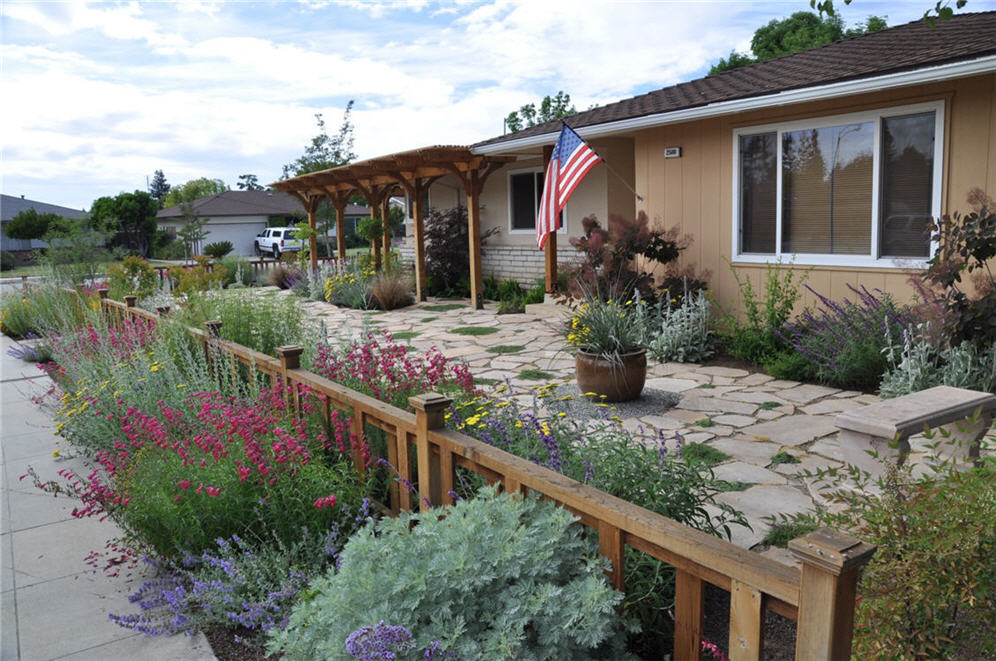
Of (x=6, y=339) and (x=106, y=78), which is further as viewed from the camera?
(x=6, y=339)

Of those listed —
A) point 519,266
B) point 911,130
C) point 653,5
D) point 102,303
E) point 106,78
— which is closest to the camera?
point 911,130

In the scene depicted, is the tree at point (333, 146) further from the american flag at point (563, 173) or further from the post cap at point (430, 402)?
the post cap at point (430, 402)

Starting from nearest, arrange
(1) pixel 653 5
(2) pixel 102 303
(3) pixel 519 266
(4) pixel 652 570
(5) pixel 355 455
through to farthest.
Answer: (4) pixel 652 570
(5) pixel 355 455
(2) pixel 102 303
(1) pixel 653 5
(3) pixel 519 266

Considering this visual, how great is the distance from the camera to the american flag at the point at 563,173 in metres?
7.84

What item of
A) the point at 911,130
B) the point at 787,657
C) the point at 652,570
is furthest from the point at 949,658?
the point at 911,130

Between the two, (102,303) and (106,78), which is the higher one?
(106,78)

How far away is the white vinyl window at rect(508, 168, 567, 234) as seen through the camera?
14.4 m

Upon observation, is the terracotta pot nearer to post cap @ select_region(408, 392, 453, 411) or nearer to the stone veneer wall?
post cap @ select_region(408, 392, 453, 411)

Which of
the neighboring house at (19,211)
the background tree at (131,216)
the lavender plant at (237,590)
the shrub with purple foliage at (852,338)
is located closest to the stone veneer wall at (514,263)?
the shrub with purple foliage at (852,338)

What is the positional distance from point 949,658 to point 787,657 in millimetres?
657

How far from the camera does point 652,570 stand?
2533mm

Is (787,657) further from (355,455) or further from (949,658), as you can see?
(355,455)

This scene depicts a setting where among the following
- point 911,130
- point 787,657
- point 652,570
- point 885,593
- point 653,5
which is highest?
point 653,5

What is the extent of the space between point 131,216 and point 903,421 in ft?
136
